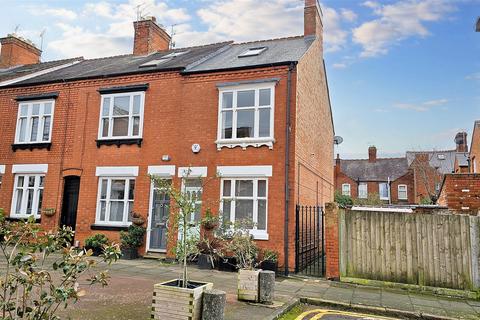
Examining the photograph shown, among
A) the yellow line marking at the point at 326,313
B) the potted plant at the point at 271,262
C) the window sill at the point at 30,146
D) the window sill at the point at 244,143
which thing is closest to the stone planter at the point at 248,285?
the yellow line marking at the point at 326,313

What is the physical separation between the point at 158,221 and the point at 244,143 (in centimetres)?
468

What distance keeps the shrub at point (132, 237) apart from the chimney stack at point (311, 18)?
459 inches

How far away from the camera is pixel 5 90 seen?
17156 mm

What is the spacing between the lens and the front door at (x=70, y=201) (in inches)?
599

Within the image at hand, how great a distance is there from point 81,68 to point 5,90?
3753 millimetres

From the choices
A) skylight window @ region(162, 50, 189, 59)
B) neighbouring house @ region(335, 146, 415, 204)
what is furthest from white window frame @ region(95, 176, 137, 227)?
neighbouring house @ region(335, 146, 415, 204)

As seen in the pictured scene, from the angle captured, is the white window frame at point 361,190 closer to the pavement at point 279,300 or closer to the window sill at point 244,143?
the window sill at point 244,143

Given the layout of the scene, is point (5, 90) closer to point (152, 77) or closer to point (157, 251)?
point (152, 77)

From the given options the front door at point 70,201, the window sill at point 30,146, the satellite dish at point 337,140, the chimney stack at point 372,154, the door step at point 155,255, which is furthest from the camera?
the chimney stack at point 372,154

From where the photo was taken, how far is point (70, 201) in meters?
15.3

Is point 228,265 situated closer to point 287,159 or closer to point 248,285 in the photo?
point 287,159

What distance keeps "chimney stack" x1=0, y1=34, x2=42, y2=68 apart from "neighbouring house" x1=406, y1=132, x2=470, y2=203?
38585 mm

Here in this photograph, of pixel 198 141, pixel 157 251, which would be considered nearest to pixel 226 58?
pixel 198 141

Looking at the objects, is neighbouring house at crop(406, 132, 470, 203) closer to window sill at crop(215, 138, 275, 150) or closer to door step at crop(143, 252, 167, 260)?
window sill at crop(215, 138, 275, 150)
